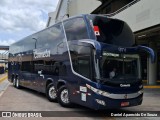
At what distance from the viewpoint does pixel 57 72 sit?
45.7 ft

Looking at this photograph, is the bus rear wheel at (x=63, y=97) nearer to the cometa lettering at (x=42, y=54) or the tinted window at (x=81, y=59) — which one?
the tinted window at (x=81, y=59)

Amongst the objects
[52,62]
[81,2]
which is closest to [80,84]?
[52,62]

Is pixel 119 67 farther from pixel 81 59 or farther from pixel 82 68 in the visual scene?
pixel 81 59

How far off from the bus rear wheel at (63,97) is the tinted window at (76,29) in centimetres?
220

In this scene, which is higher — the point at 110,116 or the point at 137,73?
the point at 137,73

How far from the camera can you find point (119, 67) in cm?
1101

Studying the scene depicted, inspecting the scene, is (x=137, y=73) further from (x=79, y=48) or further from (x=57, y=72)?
(x=57, y=72)

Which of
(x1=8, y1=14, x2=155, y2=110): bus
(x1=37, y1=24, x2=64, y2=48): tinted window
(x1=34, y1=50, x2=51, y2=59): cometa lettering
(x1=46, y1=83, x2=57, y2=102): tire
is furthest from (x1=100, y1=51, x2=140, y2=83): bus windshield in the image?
(x1=34, y1=50, x2=51, y2=59): cometa lettering

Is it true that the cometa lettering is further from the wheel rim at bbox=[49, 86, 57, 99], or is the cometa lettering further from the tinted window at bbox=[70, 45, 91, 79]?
the tinted window at bbox=[70, 45, 91, 79]

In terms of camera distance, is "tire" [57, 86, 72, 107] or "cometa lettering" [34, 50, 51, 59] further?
"cometa lettering" [34, 50, 51, 59]

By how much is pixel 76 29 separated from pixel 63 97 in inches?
117

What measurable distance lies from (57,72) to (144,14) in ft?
31.8

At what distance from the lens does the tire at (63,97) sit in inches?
504

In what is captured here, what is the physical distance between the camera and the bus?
35.0 feet
